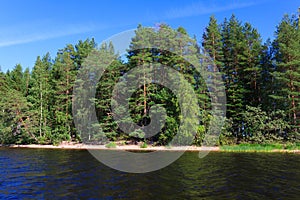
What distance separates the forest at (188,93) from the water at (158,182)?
1618 cm

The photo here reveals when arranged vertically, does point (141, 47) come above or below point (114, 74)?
above

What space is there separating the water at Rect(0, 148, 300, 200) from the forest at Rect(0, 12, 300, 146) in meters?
16.2

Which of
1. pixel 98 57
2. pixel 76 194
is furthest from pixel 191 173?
pixel 98 57

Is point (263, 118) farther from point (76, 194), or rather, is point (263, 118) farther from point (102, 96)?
point (76, 194)

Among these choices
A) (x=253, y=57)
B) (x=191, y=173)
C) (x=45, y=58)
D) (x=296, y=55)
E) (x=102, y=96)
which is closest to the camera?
(x=191, y=173)

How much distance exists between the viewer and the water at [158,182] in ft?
40.9

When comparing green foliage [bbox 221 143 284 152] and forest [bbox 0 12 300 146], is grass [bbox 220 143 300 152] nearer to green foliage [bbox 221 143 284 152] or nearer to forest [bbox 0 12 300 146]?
green foliage [bbox 221 143 284 152]

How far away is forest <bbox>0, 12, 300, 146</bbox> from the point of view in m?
35.4

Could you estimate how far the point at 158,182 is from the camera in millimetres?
15078

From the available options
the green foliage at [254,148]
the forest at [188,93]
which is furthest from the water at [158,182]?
the forest at [188,93]

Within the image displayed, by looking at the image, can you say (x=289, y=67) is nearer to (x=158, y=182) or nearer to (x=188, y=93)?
(x=188, y=93)

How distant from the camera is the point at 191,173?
17.6m

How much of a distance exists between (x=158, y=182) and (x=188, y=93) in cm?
2162

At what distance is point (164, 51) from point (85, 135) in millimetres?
20682
